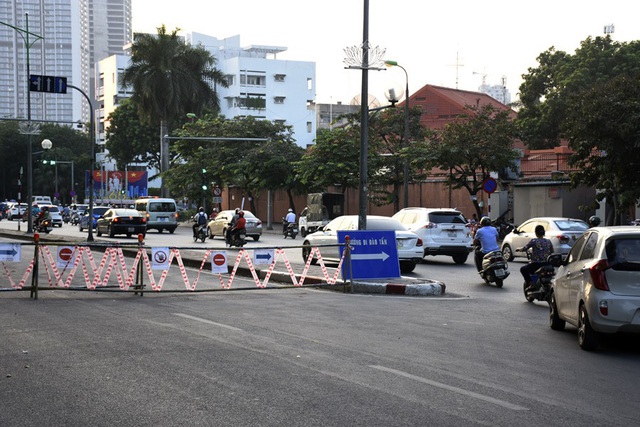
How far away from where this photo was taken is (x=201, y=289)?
1716 cm

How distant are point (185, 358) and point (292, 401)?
7.63 ft

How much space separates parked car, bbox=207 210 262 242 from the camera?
139 ft

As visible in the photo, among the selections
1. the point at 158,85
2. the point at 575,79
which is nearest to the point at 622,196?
the point at 575,79

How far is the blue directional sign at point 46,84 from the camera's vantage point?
127 feet

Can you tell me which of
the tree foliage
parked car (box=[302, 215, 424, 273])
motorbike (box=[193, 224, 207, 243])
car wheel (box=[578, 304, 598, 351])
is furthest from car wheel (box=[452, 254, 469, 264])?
the tree foliage

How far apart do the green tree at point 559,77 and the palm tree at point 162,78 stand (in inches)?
1010

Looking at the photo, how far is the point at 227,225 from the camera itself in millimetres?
42188

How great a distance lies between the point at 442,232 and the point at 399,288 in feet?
29.8

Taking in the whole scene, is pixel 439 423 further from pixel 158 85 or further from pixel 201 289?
pixel 158 85

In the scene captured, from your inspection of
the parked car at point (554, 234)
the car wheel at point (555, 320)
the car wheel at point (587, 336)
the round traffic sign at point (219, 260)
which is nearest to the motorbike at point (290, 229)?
the parked car at point (554, 234)

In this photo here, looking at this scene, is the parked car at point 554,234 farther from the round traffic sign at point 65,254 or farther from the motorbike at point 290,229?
the motorbike at point 290,229

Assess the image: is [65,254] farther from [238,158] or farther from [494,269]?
[238,158]

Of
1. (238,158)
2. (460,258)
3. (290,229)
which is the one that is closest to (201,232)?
(290,229)

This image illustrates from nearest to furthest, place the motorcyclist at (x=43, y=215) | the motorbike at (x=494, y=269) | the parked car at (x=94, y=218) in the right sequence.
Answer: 1. the motorbike at (x=494, y=269)
2. the motorcyclist at (x=43, y=215)
3. the parked car at (x=94, y=218)
